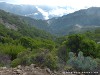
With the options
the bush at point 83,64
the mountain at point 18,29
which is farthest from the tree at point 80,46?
the mountain at point 18,29

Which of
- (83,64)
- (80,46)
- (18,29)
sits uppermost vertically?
(83,64)

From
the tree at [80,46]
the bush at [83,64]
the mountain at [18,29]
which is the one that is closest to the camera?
the bush at [83,64]

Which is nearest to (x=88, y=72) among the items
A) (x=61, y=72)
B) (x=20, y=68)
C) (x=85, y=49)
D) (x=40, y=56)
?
(x=61, y=72)

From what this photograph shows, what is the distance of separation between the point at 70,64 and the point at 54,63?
1.03 meters

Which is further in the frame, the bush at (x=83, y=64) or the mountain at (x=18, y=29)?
the mountain at (x=18, y=29)

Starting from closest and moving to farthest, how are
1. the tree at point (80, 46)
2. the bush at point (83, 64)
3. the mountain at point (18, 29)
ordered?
the bush at point (83, 64), the tree at point (80, 46), the mountain at point (18, 29)

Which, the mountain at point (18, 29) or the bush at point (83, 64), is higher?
the bush at point (83, 64)

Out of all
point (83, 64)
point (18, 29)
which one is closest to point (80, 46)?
point (83, 64)

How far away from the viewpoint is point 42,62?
36.8 ft

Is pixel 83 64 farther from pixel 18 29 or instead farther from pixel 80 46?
pixel 18 29

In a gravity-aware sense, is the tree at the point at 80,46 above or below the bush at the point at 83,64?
below

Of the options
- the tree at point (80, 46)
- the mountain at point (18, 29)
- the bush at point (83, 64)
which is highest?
the bush at point (83, 64)

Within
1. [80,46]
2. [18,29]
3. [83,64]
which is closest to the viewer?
[83,64]

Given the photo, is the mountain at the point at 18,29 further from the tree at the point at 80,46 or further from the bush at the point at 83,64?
the bush at the point at 83,64
